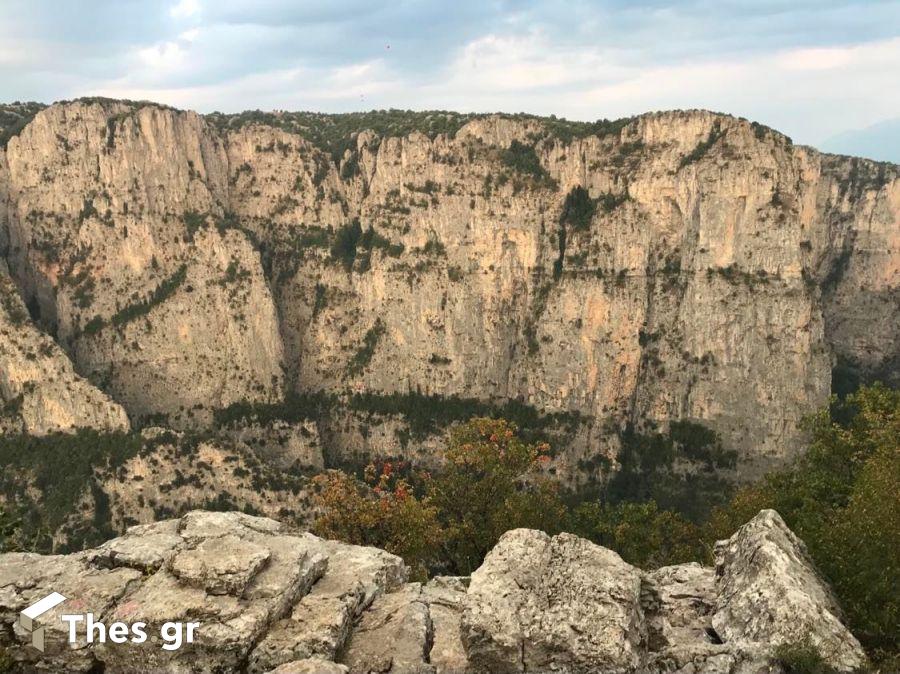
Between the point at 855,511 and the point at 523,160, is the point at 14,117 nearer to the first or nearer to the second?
the point at 523,160

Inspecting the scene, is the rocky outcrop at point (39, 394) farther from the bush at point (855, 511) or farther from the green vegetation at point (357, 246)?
the bush at point (855, 511)

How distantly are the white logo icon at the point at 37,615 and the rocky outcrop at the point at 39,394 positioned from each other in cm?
7091

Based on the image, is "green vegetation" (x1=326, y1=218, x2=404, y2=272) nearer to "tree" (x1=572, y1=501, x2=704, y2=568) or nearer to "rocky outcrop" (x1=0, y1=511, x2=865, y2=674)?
"tree" (x1=572, y1=501, x2=704, y2=568)

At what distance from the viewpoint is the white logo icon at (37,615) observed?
64.2ft

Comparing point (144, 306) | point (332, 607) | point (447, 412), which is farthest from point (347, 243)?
point (332, 607)

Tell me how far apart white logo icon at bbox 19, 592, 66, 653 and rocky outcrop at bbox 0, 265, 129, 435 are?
70.9 m

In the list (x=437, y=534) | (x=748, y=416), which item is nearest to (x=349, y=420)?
(x=748, y=416)

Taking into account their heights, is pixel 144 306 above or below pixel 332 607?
above

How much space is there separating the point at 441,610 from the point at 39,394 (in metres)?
81.4

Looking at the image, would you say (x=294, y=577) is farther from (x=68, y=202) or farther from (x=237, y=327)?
(x=68, y=202)

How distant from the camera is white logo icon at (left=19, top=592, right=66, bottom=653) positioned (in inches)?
770

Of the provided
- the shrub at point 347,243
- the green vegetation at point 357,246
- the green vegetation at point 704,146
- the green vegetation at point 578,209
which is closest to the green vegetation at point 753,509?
the green vegetation at point 704,146

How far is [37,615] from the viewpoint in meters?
20.2

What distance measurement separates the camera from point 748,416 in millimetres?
98312
